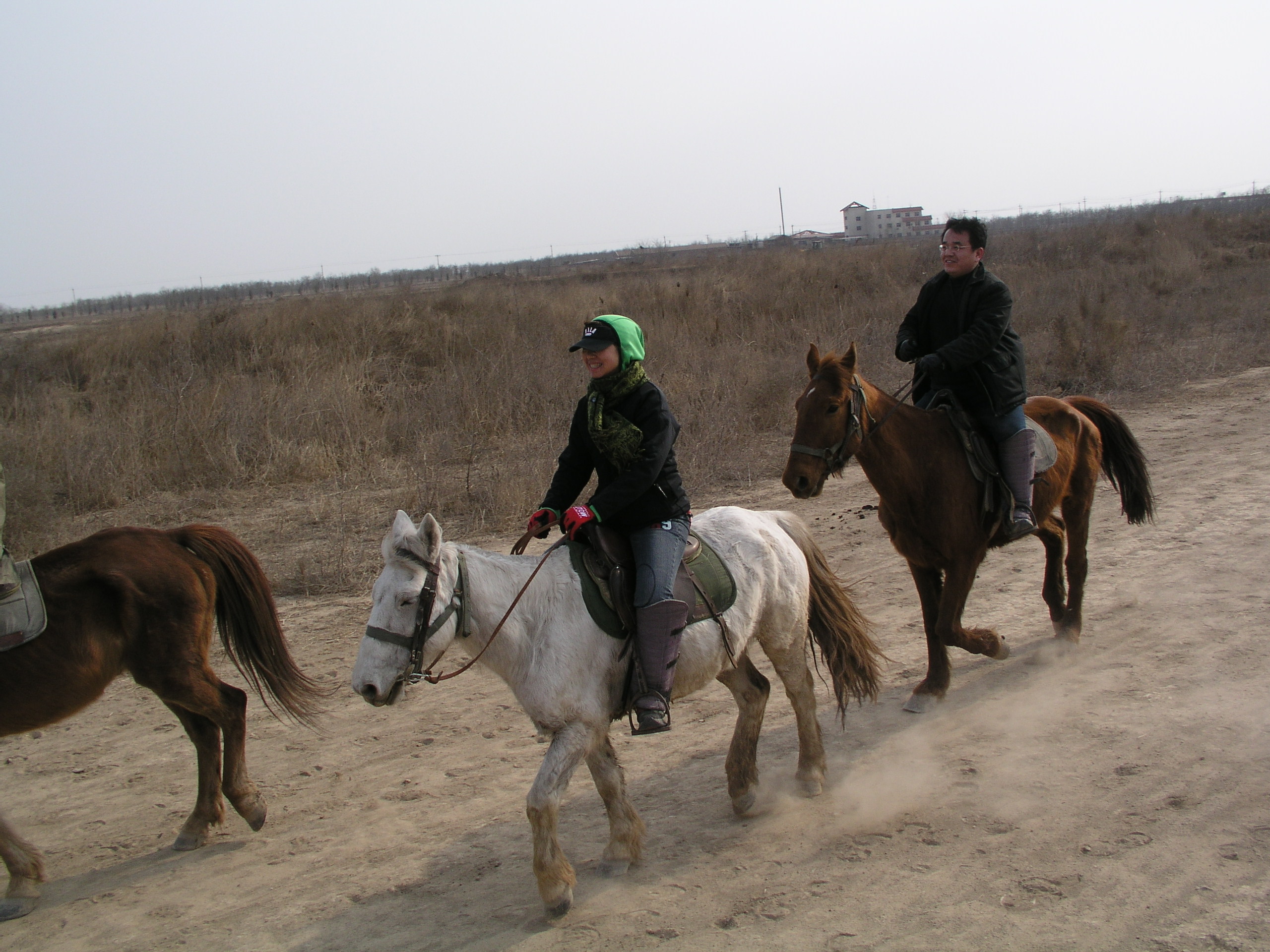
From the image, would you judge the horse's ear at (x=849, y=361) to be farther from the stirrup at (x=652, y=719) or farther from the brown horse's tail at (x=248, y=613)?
the brown horse's tail at (x=248, y=613)

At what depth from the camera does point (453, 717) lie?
18.0 feet

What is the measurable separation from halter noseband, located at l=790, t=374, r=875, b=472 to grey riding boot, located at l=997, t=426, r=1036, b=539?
3.15 ft

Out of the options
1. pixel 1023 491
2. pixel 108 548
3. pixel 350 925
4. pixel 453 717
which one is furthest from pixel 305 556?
pixel 1023 491

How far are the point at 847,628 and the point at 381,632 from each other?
2399 mm

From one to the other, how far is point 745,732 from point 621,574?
105 centimetres

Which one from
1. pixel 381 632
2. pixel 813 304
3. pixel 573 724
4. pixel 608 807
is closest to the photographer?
pixel 381 632

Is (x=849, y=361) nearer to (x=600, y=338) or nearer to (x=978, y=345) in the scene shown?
(x=978, y=345)

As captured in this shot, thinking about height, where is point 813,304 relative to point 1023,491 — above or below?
above

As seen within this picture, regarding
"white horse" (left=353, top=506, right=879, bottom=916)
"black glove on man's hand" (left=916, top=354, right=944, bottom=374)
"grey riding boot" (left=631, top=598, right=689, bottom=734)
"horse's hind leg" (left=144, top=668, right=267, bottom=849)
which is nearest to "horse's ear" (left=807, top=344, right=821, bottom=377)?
"black glove on man's hand" (left=916, top=354, right=944, bottom=374)

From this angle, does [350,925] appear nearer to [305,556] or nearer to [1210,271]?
[305,556]

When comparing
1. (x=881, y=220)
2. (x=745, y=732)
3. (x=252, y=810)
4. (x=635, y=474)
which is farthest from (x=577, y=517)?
(x=881, y=220)

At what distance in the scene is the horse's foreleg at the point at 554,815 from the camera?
332 centimetres

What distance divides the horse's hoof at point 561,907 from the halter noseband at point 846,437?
2.30 metres

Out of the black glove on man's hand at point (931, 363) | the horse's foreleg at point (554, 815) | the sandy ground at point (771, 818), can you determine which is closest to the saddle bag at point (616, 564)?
the horse's foreleg at point (554, 815)
